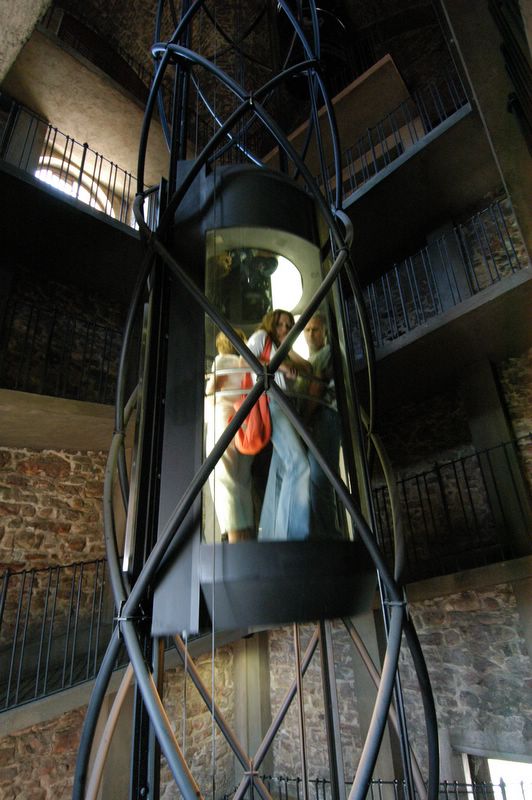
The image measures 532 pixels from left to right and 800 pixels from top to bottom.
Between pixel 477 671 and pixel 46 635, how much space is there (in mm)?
4278

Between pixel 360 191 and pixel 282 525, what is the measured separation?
5.61 metres

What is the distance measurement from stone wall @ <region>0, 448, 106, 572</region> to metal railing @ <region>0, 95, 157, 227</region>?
118 inches

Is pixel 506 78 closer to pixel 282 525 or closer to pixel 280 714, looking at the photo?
pixel 282 525

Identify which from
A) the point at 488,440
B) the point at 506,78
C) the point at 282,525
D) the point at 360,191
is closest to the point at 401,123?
the point at 360,191

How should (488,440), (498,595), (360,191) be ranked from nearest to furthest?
(498,595), (488,440), (360,191)

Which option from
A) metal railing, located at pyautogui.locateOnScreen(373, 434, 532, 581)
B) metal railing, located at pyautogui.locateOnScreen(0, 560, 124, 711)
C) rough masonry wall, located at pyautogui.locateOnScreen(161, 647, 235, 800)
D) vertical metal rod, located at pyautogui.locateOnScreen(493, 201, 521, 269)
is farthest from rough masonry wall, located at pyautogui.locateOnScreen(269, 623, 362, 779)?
vertical metal rod, located at pyautogui.locateOnScreen(493, 201, 521, 269)

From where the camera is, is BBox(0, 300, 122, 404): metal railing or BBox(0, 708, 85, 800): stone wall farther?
BBox(0, 300, 122, 404): metal railing

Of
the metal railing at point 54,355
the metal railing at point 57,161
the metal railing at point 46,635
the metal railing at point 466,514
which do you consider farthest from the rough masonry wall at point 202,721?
the metal railing at point 57,161

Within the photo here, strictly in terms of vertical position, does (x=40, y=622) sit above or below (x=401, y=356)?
below

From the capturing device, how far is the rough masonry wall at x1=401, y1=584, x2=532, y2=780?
4.27 metres

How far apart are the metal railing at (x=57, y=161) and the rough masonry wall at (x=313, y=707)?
19.2 ft

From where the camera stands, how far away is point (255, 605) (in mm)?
1075

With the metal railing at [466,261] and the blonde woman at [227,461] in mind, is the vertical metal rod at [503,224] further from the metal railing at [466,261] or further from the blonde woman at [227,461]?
the blonde woman at [227,461]

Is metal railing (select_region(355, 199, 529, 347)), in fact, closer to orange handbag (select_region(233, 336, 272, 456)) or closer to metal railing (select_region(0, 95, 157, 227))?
metal railing (select_region(0, 95, 157, 227))
